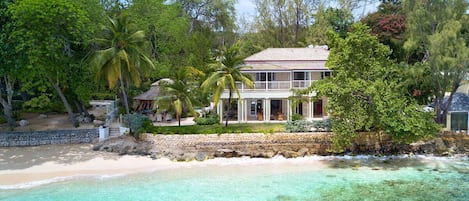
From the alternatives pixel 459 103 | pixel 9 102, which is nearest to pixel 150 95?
pixel 9 102

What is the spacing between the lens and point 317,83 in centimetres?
2338

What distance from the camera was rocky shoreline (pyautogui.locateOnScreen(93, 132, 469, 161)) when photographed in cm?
2378

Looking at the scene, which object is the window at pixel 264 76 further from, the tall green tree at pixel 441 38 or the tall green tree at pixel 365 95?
the tall green tree at pixel 441 38

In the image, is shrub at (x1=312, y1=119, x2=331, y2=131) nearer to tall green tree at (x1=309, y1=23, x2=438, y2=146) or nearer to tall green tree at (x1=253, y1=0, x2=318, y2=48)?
tall green tree at (x1=309, y1=23, x2=438, y2=146)

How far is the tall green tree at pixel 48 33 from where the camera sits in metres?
21.7

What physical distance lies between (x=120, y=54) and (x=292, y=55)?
15095mm

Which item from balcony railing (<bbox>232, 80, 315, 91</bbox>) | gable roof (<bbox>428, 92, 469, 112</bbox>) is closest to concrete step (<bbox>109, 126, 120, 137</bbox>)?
balcony railing (<bbox>232, 80, 315, 91</bbox>)

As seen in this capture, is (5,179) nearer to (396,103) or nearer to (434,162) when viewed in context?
(396,103)

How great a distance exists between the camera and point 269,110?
29672 millimetres

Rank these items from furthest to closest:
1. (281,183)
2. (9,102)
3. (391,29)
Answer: (391,29) < (9,102) < (281,183)

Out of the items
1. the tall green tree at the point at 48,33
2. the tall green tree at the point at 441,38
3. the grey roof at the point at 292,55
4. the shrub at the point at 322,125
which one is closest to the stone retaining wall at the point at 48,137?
the tall green tree at the point at 48,33

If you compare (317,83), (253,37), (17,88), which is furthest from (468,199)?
(253,37)

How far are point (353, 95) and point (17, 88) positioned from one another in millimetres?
27202

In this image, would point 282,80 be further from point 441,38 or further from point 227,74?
point 441,38
